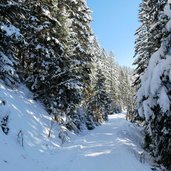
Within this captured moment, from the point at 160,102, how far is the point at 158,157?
14.1 feet

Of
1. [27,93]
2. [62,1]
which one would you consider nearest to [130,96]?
[62,1]

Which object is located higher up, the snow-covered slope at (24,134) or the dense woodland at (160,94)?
the dense woodland at (160,94)

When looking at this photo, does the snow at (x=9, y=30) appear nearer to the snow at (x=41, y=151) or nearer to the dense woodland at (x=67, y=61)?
the dense woodland at (x=67, y=61)

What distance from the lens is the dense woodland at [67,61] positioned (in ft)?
42.0

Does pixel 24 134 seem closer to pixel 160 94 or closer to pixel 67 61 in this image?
pixel 160 94

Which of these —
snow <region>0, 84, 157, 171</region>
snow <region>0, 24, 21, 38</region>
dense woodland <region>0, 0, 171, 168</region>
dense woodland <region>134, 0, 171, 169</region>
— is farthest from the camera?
snow <region>0, 24, 21, 38</region>

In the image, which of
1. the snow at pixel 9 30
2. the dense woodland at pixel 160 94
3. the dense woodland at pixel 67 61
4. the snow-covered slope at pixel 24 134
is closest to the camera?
the snow-covered slope at pixel 24 134

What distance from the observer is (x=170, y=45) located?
13031mm

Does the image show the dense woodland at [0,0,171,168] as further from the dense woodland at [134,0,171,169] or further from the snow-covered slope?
the snow-covered slope

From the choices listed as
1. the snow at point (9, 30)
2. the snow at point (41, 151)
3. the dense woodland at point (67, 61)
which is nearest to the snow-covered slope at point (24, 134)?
the snow at point (41, 151)

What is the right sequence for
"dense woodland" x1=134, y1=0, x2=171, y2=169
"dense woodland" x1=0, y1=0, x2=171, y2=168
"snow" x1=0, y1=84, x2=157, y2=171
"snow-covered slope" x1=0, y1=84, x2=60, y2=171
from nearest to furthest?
"snow-covered slope" x1=0, y1=84, x2=60, y2=171
"snow" x1=0, y1=84, x2=157, y2=171
"dense woodland" x1=134, y1=0, x2=171, y2=169
"dense woodland" x1=0, y1=0, x2=171, y2=168

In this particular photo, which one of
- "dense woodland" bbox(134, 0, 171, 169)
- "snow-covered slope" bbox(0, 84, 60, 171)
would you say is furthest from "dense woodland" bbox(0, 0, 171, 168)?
"snow-covered slope" bbox(0, 84, 60, 171)

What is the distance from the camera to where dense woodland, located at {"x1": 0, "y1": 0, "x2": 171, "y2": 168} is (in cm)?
1281

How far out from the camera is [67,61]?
23469 millimetres
